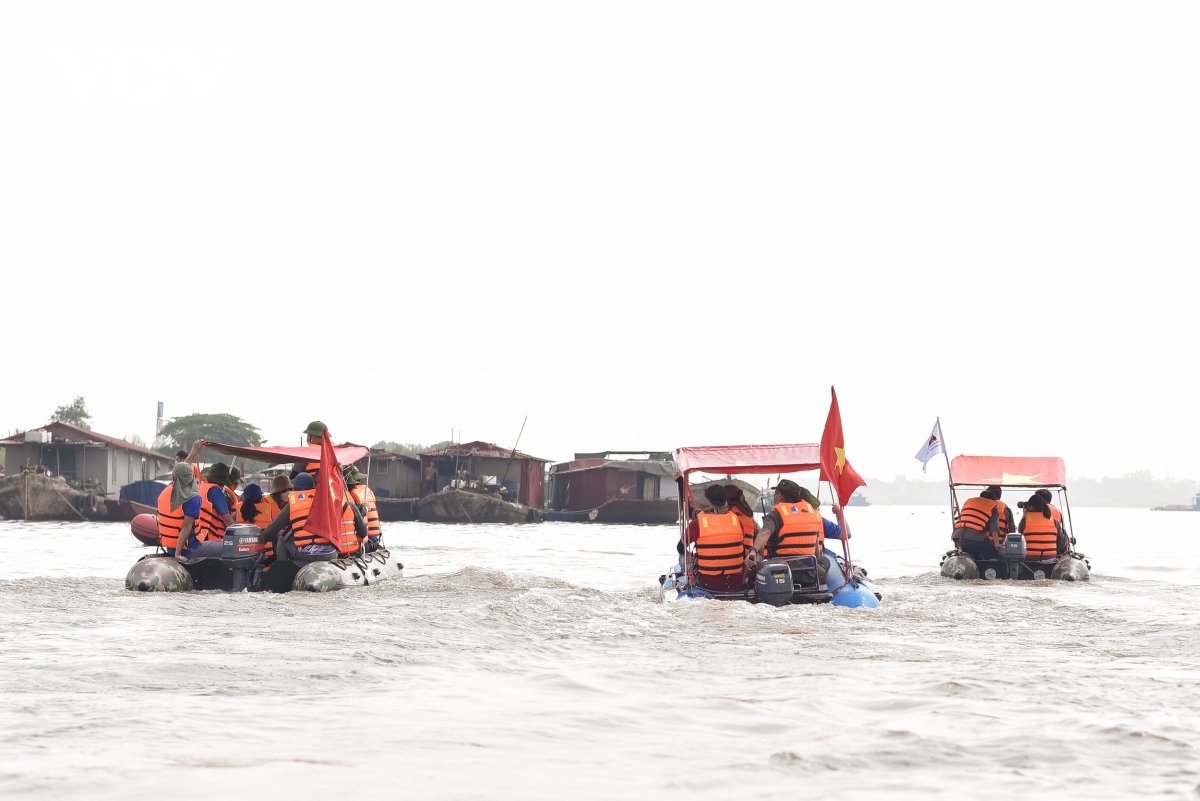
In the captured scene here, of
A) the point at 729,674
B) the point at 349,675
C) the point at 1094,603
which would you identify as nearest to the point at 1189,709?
the point at 729,674

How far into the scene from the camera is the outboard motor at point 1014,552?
56.0 ft

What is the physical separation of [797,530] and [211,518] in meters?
7.40

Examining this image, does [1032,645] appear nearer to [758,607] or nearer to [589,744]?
[758,607]

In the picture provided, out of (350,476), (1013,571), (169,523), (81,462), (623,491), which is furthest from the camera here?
(623,491)

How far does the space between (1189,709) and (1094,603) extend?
8566 millimetres

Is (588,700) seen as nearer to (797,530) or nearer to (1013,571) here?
(797,530)

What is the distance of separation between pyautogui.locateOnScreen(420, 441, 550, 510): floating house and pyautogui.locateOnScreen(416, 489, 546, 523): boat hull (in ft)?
9.81

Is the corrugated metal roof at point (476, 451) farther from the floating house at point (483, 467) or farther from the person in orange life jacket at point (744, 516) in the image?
the person in orange life jacket at point (744, 516)

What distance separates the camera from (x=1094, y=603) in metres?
14.3

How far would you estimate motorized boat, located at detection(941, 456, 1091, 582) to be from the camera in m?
17.3

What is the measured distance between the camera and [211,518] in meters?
14.4

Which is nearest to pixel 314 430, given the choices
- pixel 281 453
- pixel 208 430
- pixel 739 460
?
pixel 281 453

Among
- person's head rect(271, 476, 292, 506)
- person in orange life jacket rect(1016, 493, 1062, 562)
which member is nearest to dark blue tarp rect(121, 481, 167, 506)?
person's head rect(271, 476, 292, 506)

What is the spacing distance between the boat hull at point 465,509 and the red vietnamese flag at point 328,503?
43108 millimetres
